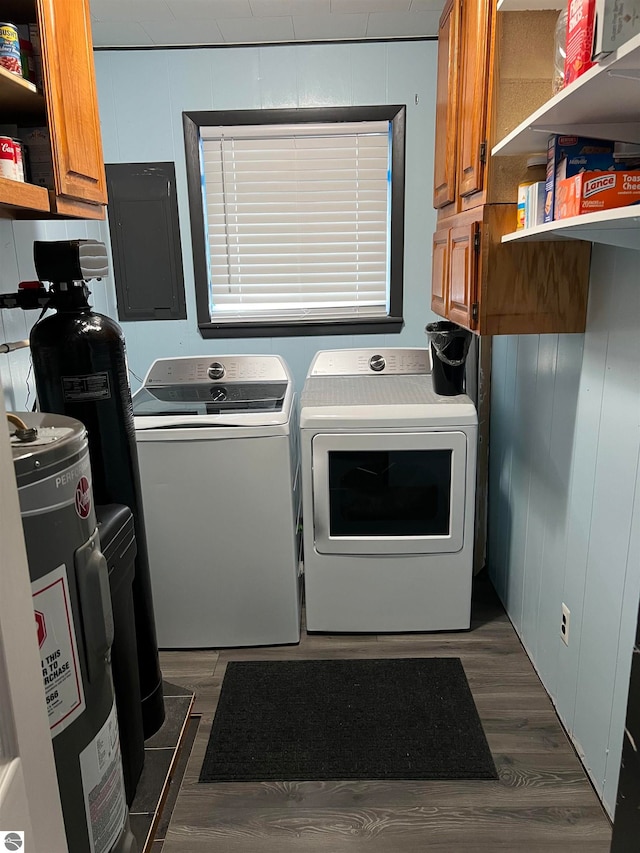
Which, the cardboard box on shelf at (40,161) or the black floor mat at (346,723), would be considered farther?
the black floor mat at (346,723)

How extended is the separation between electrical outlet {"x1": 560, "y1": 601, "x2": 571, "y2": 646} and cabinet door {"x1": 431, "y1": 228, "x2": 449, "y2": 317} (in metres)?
1.08

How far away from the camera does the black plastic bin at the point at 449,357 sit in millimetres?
2480

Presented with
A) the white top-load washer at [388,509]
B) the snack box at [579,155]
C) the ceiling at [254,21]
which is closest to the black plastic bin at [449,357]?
the white top-load washer at [388,509]

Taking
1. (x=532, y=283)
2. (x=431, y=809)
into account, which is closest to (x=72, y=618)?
(x=431, y=809)

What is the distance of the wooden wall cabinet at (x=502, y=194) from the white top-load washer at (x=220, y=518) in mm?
865

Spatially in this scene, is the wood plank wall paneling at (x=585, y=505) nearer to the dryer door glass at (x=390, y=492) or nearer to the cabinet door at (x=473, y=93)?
the dryer door glass at (x=390, y=492)

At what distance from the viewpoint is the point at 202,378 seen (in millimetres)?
2914

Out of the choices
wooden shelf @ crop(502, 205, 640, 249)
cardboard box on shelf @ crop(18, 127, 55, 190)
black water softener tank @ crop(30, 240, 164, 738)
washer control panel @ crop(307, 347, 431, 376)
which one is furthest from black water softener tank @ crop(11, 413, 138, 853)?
washer control panel @ crop(307, 347, 431, 376)

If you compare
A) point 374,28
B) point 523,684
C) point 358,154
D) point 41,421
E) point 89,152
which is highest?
point 374,28

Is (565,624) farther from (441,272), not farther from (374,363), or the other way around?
(374,363)

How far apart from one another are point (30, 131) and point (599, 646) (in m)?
2.04

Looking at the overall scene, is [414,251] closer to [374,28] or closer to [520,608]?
[374,28]

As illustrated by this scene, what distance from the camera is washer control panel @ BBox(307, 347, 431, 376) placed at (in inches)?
117

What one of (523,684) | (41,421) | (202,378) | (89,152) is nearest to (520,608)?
(523,684)
